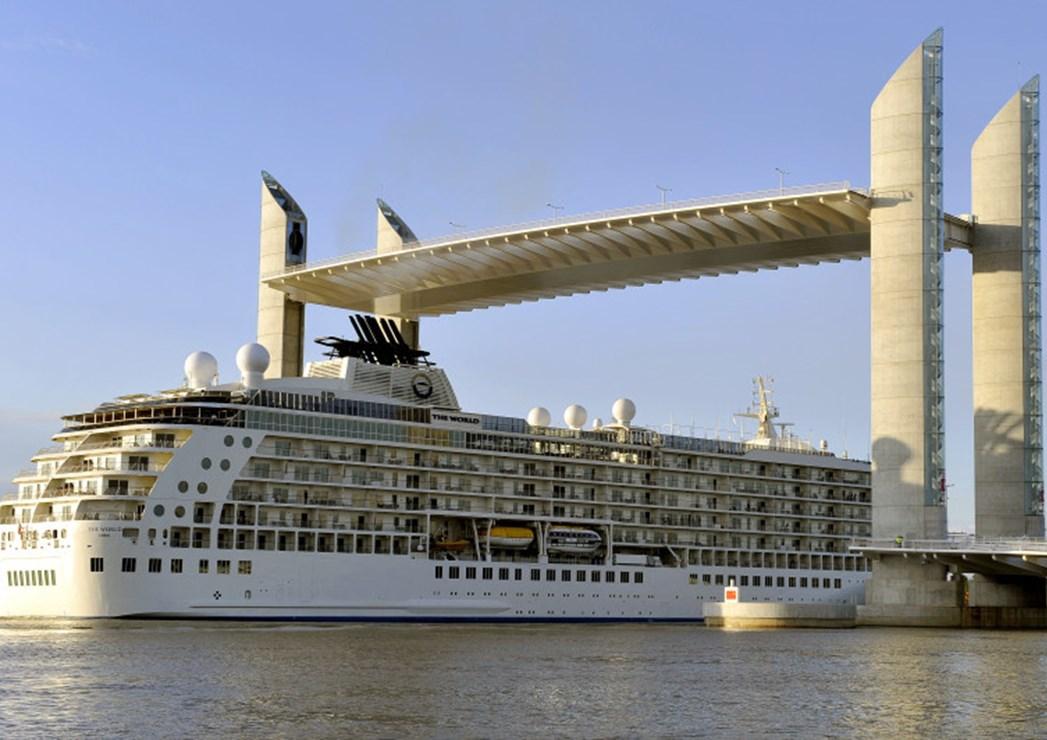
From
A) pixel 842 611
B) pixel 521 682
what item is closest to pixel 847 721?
pixel 521 682

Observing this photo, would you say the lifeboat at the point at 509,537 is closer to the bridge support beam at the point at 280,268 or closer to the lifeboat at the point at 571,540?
the lifeboat at the point at 571,540

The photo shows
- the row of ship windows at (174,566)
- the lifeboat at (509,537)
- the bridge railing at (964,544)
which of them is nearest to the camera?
the row of ship windows at (174,566)

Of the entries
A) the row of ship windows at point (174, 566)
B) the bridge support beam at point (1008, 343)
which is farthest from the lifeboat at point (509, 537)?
the bridge support beam at point (1008, 343)

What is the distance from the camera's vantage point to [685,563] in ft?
205

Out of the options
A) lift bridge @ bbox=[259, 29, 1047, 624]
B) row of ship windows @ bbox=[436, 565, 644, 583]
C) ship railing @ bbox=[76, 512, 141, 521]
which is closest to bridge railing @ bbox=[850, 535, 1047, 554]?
lift bridge @ bbox=[259, 29, 1047, 624]

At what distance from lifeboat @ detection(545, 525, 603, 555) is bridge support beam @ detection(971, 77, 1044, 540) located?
1471 cm

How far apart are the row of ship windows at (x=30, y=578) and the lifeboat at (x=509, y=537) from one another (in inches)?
631

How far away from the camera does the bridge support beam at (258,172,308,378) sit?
69688mm

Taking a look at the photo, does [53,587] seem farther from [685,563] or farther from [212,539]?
[685,563]

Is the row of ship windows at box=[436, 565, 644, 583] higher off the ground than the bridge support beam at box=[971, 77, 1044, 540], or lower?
lower

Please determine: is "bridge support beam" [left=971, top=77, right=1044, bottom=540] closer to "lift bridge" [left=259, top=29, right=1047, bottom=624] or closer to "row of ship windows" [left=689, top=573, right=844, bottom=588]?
"lift bridge" [left=259, top=29, right=1047, bottom=624]

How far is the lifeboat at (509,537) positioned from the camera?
187 feet

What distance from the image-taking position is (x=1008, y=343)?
59.2 meters

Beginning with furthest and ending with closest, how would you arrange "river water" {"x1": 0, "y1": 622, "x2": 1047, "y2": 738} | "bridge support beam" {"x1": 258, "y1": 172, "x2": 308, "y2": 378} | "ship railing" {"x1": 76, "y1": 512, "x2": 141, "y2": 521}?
1. "bridge support beam" {"x1": 258, "y1": 172, "x2": 308, "y2": 378}
2. "ship railing" {"x1": 76, "y1": 512, "x2": 141, "y2": 521}
3. "river water" {"x1": 0, "y1": 622, "x2": 1047, "y2": 738}
